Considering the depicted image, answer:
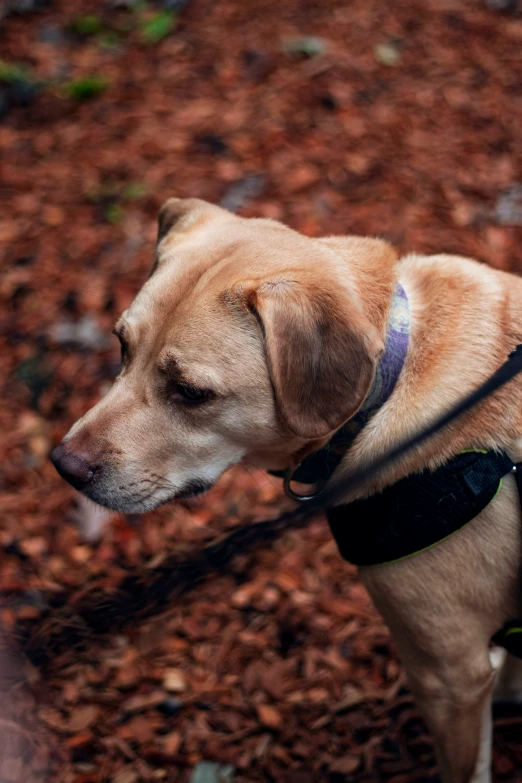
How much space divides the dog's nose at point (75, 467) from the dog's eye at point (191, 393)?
0.43m

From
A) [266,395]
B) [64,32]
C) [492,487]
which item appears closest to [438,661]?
[492,487]

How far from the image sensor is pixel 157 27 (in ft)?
22.9

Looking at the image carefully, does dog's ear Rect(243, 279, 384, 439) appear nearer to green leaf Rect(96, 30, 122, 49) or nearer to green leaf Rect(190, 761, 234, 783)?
green leaf Rect(190, 761, 234, 783)

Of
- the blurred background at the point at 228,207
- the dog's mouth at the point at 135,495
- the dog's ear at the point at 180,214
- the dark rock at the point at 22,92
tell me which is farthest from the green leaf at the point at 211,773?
the dark rock at the point at 22,92

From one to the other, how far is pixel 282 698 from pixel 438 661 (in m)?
1.36

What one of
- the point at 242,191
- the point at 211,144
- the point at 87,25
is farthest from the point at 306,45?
the point at 87,25

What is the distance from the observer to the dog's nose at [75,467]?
2.85 metres

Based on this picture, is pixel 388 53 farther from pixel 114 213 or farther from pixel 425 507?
pixel 425 507

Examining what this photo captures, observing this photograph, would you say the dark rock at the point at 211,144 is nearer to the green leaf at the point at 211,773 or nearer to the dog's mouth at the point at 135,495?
the dog's mouth at the point at 135,495

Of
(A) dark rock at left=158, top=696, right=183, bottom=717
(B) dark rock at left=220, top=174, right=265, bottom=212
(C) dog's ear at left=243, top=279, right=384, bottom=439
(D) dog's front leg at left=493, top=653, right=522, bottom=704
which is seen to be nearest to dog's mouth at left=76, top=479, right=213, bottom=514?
(C) dog's ear at left=243, top=279, right=384, bottom=439

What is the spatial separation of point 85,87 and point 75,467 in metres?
4.78

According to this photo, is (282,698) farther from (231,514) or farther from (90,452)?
(90,452)

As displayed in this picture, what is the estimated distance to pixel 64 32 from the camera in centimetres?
705

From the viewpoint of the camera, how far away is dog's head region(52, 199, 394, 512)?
102 inches
